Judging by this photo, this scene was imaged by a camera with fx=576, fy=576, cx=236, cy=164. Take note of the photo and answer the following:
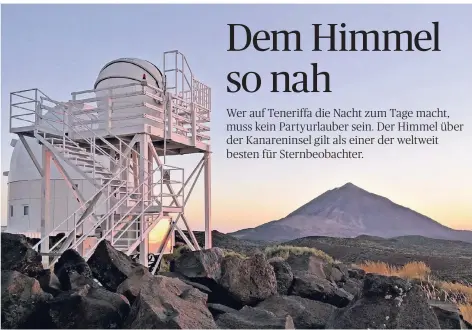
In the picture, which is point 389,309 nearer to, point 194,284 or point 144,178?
point 194,284

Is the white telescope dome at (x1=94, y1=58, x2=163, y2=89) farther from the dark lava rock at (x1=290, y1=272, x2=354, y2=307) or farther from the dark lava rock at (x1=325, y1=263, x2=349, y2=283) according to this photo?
the dark lava rock at (x1=290, y1=272, x2=354, y2=307)

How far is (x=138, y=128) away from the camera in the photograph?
17.7 meters

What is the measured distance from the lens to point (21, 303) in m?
8.43

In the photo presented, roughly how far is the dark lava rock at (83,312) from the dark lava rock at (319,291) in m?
3.90

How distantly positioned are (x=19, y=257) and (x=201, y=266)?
3341 mm

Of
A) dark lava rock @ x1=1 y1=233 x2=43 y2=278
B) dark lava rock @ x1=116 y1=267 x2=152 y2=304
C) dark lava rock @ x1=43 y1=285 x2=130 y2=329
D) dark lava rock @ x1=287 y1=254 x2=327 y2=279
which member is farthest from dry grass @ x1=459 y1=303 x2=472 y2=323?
dark lava rock @ x1=1 y1=233 x2=43 y2=278

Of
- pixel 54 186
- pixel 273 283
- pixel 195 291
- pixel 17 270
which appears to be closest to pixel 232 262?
pixel 273 283

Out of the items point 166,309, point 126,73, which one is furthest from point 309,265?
point 126,73

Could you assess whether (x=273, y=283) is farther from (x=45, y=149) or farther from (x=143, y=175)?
(x=45, y=149)

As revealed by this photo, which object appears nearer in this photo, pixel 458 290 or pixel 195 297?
pixel 195 297

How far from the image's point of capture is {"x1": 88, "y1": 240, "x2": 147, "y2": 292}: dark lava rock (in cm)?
1038

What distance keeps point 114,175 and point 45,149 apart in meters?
3.36

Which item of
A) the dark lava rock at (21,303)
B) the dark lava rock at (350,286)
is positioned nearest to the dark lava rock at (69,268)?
the dark lava rock at (21,303)

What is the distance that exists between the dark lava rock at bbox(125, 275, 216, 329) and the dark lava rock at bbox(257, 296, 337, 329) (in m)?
1.17
